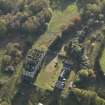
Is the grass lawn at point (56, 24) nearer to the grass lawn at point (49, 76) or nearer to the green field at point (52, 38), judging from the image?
the green field at point (52, 38)

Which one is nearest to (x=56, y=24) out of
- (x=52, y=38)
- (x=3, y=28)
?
(x=52, y=38)

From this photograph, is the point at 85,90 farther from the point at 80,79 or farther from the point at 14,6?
the point at 14,6

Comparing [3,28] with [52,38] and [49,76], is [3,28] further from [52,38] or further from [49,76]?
[49,76]

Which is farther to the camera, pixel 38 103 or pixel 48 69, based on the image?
pixel 48 69

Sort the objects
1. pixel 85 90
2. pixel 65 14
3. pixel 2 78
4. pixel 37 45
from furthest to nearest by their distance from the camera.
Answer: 1. pixel 65 14
2. pixel 37 45
3. pixel 2 78
4. pixel 85 90

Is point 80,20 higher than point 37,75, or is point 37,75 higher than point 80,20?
point 80,20

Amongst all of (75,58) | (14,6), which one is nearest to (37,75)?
(75,58)

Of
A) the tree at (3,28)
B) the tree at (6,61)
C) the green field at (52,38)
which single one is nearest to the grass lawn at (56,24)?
the green field at (52,38)
